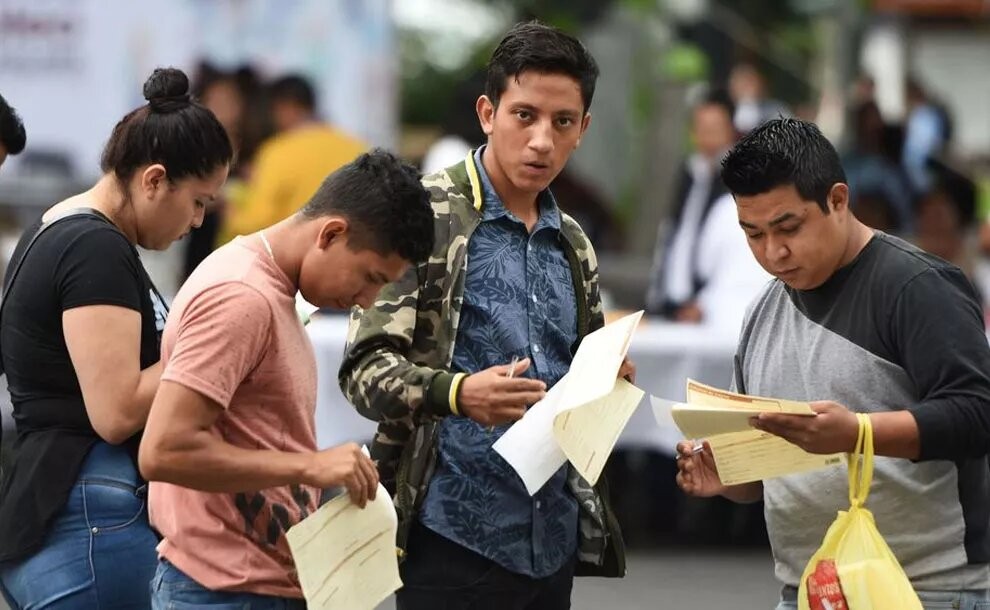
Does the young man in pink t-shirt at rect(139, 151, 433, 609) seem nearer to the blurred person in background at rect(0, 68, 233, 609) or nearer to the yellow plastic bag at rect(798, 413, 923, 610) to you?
the blurred person in background at rect(0, 68, 233, 609)

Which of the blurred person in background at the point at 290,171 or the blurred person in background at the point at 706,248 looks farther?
the blurred person in background at the point at 290,171

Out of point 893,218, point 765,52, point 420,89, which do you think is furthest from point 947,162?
point 420,89

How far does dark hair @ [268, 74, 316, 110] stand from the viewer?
9383 millimetres

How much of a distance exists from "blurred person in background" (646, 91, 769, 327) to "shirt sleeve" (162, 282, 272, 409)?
5.12 m

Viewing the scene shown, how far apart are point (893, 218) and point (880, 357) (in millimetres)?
8042

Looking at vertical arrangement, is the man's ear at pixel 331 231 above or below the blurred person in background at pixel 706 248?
above

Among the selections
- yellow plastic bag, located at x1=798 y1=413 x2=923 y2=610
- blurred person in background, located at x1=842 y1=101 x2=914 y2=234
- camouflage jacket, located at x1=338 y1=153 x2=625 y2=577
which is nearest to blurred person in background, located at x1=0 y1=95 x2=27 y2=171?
camouflage jacket, located at x1=338 y1=153 x2=625 y2=577

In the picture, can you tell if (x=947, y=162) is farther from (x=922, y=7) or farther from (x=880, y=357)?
(x=880, y=357)

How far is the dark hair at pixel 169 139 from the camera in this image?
Result: 11.6 ft

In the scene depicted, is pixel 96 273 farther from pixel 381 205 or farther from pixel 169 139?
pixel 381 205

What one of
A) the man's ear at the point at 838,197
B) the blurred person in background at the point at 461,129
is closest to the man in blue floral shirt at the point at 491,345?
the man's ear at the point at 838,197

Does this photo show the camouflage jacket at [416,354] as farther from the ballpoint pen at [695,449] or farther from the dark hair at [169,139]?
the dark hair at [169,139]

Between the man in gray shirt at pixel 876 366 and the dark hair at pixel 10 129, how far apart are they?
1.71 m

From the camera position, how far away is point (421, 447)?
144 inches
